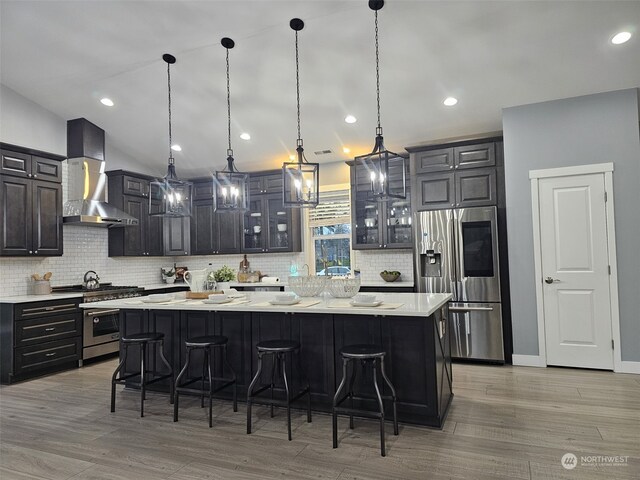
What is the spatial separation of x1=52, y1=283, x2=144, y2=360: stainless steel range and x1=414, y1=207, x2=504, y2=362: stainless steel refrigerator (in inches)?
163

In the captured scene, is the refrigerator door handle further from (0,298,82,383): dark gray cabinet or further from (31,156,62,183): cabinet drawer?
(31,156,62,183): cabinet drawer

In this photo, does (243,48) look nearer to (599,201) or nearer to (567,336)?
(599,201)

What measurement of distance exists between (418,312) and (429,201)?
2.91 metres

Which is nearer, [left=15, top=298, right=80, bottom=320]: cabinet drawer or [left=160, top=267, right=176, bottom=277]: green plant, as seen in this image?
[left=15, top=298, right=80, bottom=320]: cabinet drawer

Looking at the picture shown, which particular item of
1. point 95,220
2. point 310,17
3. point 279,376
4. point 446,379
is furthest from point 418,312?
point 95,220

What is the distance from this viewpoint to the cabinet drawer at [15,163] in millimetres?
4949

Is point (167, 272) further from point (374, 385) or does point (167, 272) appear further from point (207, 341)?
point (374, 385)

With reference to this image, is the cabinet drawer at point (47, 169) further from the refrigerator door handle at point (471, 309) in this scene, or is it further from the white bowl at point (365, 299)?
the refrigerator door handle at point (471, 309)

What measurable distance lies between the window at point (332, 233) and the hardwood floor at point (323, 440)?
3.06 meters

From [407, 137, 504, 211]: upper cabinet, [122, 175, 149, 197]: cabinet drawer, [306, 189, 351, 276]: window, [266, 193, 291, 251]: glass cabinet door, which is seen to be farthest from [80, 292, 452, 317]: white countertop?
[122, 175, 149, 197]: cabinet drawer

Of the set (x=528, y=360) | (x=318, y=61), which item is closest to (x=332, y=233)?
(x=318, y=61)

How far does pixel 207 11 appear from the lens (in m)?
3.95

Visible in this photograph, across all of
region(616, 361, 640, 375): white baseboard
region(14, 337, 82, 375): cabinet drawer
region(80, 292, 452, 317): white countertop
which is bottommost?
region(616, 361, 640, 375): white baseboard

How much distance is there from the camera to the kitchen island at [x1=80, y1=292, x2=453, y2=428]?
3.12 meters
